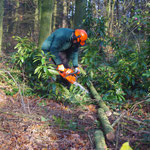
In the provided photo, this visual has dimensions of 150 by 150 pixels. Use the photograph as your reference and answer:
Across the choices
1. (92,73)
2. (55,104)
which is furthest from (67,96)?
(92,73)

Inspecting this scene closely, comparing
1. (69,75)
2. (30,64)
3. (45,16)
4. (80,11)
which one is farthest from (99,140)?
(80,11)

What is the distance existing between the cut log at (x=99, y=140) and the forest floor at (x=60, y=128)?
89mm

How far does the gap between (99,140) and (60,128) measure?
0.75 meters

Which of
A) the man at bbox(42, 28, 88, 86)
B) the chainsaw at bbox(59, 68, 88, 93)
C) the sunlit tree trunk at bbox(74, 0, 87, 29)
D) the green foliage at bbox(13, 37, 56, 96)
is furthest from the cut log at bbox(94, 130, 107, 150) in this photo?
the sunlit tree trunk at bbox(74, 0, 87, 29)

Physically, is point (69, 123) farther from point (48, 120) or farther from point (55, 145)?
point (55, 145)

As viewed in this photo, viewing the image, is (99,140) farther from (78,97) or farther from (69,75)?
(69,75)

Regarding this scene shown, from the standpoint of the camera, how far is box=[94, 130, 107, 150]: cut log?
2081 mm

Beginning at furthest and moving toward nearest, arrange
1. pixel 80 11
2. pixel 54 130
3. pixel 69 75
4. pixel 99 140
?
pixel 80 11 → pixel 69 75 → pixel 54 130 → pixel 99 140

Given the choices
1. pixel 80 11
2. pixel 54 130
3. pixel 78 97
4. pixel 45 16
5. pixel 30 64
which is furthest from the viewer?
pixel 80 11

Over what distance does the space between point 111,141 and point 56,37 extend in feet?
9.25

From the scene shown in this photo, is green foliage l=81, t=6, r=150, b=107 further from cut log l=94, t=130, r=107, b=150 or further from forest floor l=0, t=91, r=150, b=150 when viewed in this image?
cut log l=94, t=130, r=107, b=150

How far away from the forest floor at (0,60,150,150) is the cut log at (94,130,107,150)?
89 mm

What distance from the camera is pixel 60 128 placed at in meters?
2.69

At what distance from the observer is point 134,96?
397cm
